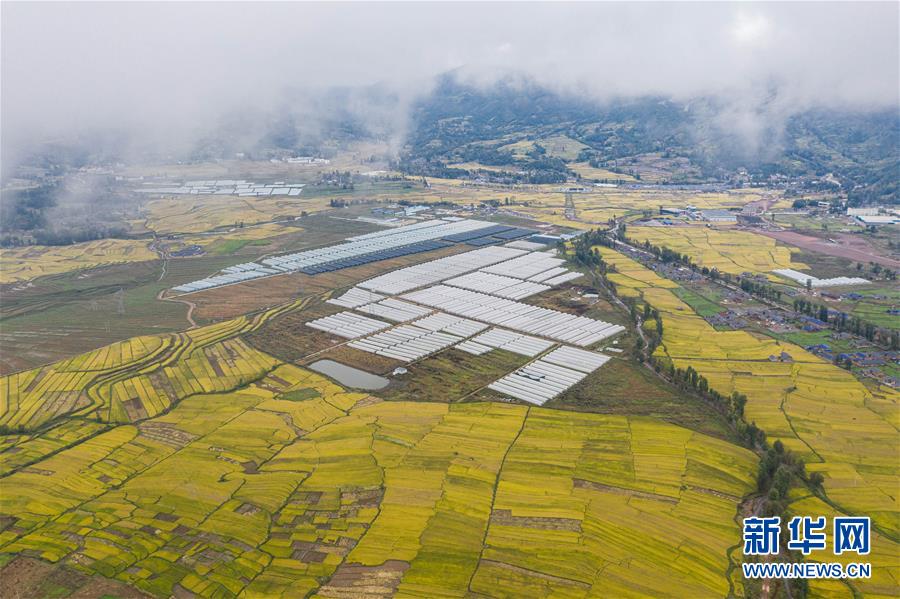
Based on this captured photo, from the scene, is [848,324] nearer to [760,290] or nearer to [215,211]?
[760,290]

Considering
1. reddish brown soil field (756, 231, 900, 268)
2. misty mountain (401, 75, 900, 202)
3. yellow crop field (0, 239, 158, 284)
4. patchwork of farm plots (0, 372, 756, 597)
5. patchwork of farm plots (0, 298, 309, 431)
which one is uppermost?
misty mountain (401, 75, 900, 202)

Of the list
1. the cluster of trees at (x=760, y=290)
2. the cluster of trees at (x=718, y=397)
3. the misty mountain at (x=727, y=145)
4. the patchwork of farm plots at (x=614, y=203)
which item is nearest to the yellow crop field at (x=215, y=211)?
the patchwork of farm plots at (x=614, y=203)

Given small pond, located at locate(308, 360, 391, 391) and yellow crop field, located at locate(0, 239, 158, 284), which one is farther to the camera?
yellow crop field, located at locate(0, 239, 158, 284)

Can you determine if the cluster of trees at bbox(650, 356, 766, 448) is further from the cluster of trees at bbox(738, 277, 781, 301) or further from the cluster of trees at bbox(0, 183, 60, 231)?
the cluster of trees at bbox(0, 183, 60, 231)

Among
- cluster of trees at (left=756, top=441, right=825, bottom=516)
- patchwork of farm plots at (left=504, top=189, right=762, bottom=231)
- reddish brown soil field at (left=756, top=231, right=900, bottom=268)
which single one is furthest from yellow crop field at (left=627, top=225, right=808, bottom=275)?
cluster of trees at (left=756, top=441, right=825, bottom=516)

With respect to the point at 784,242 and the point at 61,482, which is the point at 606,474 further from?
the point at 784,242
